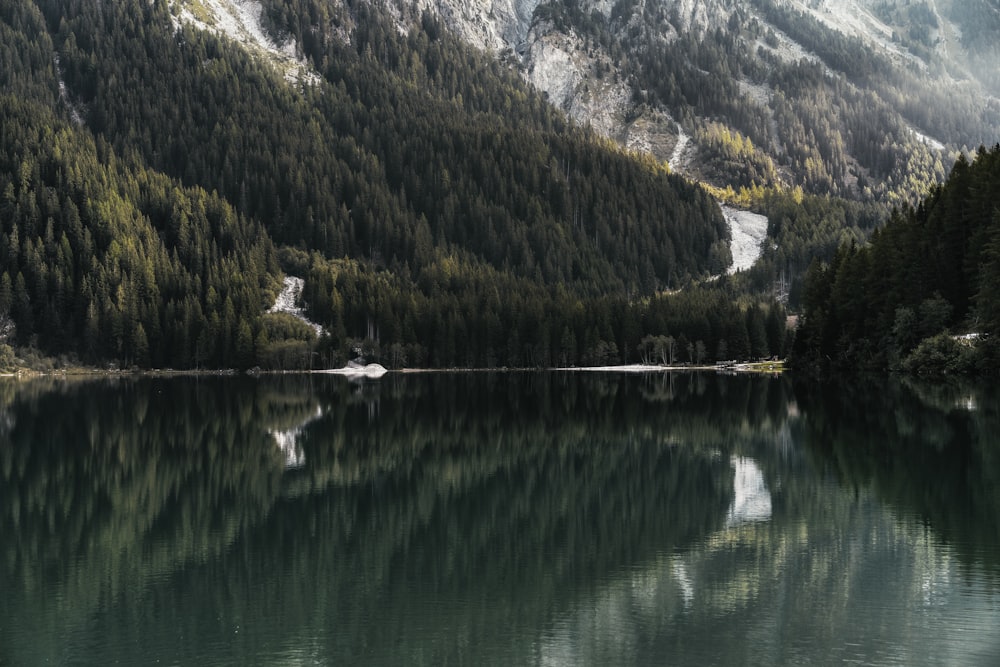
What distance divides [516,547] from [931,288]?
79.8 m

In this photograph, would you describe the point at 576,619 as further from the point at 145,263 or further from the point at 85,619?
the point at 145,263

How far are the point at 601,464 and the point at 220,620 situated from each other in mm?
24398

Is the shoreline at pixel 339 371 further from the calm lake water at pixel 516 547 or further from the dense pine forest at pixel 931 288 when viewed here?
the calm lake water at pixel 516 547

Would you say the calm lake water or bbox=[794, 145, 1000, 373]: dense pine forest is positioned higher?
bbox=[794, 145, 1000, 373]: dense pine forest

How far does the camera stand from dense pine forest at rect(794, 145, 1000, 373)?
8169 cm

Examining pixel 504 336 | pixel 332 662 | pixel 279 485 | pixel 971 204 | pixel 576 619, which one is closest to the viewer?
pixel 332 662

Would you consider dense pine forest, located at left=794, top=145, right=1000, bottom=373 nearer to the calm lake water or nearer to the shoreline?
the calm lake water

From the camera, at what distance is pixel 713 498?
33781 mm

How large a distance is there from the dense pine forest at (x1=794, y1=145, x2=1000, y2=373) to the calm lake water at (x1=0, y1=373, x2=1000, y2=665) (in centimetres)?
2846

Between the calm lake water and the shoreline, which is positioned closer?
the calm lake water

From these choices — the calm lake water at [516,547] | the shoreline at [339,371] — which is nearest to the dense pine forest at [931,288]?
the calm lake water at [516,547]

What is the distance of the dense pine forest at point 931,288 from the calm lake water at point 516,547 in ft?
93.4

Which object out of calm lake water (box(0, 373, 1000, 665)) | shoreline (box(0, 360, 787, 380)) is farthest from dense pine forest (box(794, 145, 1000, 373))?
shoreline (box(0, 360, 787, 380))

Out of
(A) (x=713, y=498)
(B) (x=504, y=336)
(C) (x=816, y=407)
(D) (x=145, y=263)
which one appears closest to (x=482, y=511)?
(A) (x=713, y=498)
